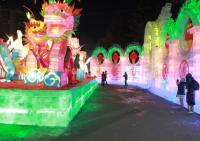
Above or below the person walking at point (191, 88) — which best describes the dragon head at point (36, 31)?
above

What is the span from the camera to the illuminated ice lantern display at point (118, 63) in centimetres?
3475

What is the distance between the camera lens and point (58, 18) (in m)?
11.3

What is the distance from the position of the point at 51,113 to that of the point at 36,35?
825cm

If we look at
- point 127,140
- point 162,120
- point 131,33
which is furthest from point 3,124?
point 131,33

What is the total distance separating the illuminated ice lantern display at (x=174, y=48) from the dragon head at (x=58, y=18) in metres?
6.43

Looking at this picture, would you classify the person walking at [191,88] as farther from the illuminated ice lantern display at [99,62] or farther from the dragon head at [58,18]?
the illuminated ice lantern display at [99,62]

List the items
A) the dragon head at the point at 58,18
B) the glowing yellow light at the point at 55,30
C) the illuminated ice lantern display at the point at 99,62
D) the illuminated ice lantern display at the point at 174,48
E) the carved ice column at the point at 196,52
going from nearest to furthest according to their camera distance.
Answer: the dragon head at the point at 58,18
the glowing yellow light at the point at 55,30
the carved ice column at the point at 196,52
the illuminated ice lantern display at the point at 174,48
the illuminated ice lantern display at the point at 99,62

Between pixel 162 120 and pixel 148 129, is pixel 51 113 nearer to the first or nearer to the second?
pixel 148 129

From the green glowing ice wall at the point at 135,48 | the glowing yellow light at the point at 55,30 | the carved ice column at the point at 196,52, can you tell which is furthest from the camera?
the green glowing ice wall at the point at 135,48

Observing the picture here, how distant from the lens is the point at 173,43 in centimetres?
1998

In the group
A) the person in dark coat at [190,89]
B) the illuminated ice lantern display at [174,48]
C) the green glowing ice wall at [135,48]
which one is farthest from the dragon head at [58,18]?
the green glowing ice wall at [135,48]

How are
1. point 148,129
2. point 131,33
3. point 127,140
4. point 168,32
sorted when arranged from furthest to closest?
point 131,33
point 168,32
point 148,129
point 127,140

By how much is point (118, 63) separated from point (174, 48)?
54.3ft

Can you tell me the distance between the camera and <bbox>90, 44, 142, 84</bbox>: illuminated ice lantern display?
34.8 metres
